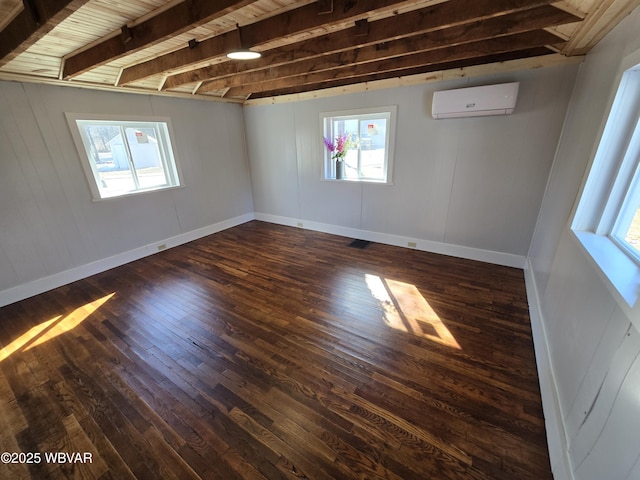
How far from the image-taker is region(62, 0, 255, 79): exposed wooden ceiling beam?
62.3 inches

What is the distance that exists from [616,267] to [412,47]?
232cm

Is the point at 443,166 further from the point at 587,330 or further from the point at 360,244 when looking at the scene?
the point at 587,330

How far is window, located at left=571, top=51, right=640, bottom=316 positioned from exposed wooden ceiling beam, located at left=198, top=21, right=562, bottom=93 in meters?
0.89

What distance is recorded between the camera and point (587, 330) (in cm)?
138

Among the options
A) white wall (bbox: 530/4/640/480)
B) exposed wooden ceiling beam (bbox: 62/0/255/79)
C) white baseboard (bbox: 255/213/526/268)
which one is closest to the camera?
white wall (bbox: 530/4/640/480)

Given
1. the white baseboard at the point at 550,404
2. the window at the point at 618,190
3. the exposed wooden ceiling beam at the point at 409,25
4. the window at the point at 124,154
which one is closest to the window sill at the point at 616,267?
the window at the point at 618,190

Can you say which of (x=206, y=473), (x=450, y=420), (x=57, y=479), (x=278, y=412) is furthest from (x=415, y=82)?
(x=57, y=479)

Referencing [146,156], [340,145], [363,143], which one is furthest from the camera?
[340,145]

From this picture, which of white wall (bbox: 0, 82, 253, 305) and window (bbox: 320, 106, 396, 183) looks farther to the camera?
window (bbox: 320, 106, 396, 183)

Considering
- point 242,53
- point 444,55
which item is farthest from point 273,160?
point 444,55

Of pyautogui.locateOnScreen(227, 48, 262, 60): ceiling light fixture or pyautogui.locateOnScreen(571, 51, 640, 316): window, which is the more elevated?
pyautogui.locateOnScreen(227, 48, 262, 60): ceiling light fixture

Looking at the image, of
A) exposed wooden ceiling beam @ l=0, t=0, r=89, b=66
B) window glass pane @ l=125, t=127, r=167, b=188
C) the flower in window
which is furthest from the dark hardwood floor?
exposed wooden ceiling beam @ l=0, t=0, r=89, b=66

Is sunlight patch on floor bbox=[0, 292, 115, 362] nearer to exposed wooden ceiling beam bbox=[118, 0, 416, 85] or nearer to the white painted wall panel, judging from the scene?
exposed wooden ceiling beam bbox=[118, 0, 416, 85]

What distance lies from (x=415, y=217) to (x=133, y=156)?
4.34 metres
